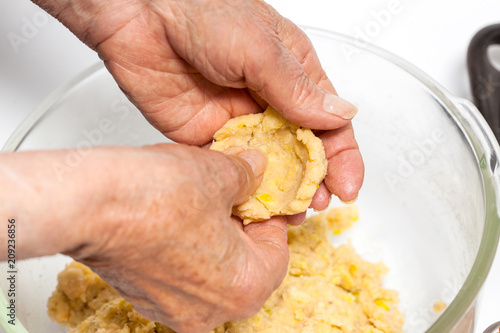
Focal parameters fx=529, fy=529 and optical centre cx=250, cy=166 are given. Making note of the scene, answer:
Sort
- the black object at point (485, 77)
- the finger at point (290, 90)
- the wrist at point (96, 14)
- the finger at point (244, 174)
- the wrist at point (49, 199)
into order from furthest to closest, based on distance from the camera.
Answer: the black object at point (485, 77) < the wrist at point (96, 14) < the finger at point (290, 90) < the finger at point (244, 174) < the wrist at point (49, 199)

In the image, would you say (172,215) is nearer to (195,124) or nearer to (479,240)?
(195,124)

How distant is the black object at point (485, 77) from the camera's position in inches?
74.4

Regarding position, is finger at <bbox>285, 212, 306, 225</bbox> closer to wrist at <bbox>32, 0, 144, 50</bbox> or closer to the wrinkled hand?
the wrinkled hand

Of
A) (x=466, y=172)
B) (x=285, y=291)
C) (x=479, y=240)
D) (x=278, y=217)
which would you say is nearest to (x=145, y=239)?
(x=278, y=217)

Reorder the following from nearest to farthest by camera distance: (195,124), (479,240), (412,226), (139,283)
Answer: (139,283) → (479,240) → (195,124) → (412,226)

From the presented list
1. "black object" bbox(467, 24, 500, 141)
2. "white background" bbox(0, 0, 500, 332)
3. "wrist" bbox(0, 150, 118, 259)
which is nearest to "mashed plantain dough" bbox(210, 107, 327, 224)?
"wrist" bbox(0, 150, 118, 259)

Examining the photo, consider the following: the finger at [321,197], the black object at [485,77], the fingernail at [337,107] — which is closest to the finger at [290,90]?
the fingernail at [337,107]

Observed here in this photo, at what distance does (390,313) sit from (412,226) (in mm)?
335

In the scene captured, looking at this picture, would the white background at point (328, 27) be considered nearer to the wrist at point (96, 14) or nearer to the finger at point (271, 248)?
the wrist at point (96, 14)

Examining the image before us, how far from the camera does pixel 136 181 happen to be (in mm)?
968

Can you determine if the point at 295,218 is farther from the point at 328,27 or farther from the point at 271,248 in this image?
the point at 328,27

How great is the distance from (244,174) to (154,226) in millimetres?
350

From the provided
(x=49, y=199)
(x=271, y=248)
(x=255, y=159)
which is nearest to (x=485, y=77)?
(x=255, y=159)

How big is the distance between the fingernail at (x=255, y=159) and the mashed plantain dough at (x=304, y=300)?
0.40 metres
